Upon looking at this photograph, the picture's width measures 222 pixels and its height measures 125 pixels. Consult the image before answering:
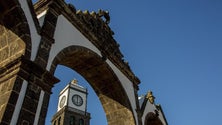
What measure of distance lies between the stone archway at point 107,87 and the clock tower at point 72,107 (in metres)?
35.4

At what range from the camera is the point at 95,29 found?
8703 millimetres

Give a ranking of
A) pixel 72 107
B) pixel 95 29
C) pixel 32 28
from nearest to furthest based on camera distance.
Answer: pixel 32 28, pixel 95 29, pixel 72 107

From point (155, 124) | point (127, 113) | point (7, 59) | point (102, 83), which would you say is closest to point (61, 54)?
point (7, 59)

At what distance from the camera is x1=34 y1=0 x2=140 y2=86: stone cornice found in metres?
6.90

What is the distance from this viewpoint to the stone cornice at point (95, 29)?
690 cm

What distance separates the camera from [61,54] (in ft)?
20.3

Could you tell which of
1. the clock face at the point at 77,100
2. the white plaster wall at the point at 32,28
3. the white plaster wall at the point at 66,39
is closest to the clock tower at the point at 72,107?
the clock face at the point at 77,100

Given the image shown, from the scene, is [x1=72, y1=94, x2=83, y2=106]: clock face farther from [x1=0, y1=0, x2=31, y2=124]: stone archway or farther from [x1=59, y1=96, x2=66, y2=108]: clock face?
[x1=0, y1=0, x2=31, y2=124]: stone archway

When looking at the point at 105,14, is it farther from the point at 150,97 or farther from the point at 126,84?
the point at 150,97

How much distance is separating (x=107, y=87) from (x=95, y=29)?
206 cm

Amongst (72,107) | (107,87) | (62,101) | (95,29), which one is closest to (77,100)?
(72,107)

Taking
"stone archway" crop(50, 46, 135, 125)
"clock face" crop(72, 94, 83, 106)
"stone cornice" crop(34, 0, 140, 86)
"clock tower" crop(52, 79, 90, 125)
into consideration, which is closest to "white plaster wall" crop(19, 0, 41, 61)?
"stone cornice" crop(34, 0, 140, 86)

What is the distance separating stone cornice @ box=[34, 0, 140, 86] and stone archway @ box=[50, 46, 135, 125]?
1.54 ft

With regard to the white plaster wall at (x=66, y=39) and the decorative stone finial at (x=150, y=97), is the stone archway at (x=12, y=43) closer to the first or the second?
the white plaster wall at (x=66, y=39)
